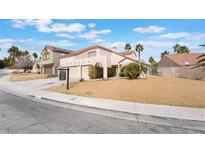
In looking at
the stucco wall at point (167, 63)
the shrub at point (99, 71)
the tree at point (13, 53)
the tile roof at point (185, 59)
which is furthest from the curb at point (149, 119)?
the tree at point (13, 53)

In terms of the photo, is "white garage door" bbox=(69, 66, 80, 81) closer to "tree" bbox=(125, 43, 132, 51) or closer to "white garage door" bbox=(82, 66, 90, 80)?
"white garage door" bbox=(82, 66, 90, 80)

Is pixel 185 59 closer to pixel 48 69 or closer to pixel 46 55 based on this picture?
pixel 48 69

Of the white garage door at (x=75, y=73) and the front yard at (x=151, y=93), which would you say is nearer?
the front yard at (x=151, y=93)

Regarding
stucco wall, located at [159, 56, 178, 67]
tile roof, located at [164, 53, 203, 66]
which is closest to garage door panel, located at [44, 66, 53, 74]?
stucco wall, located at [159, 56, 178, 67]

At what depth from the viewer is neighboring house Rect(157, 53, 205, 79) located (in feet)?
67.6

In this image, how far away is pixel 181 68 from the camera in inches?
944

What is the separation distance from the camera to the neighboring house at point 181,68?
67.6 ft

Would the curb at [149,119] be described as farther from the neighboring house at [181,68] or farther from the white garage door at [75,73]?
the neighboring house at [181,68]

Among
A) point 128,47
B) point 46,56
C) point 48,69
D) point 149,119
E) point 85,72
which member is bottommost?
point 149,119

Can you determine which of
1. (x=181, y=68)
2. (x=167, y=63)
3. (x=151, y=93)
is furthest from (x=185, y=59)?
(x=151, y=93)

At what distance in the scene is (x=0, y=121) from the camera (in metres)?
5.17

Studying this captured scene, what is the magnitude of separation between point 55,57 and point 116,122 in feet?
98.6
